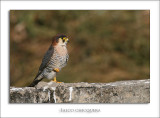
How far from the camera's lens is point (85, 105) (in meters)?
5.92

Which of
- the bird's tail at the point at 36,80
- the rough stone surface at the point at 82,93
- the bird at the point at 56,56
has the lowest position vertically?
the rough stone surface at the point at 82,93

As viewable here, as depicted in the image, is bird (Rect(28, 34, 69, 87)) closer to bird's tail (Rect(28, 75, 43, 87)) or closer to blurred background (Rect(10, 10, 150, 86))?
bird's tail (Rect(28, 75, 43, 87))

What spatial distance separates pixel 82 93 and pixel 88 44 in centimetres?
325

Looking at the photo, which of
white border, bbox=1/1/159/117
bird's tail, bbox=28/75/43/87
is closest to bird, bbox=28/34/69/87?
bird's tail, bbox=28/75/43/87

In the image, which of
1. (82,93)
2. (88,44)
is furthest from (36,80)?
(88,44)

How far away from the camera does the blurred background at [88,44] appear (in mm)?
7766

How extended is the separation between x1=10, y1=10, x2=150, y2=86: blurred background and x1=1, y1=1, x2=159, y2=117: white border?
4.08ft

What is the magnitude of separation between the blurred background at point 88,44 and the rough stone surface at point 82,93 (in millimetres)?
1442

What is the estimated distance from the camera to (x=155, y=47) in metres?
6.08

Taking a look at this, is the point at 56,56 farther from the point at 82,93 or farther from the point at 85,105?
the point at 85,105

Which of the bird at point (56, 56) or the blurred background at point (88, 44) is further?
the blurred background at point (88, 44)

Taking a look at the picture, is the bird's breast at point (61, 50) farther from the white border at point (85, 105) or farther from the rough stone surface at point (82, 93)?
the white border at point (85, 105)

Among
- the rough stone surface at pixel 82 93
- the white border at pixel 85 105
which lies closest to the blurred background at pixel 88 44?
the white border at pixel 85 105

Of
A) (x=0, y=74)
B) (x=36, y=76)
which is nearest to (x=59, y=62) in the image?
(x=36, y=76)
